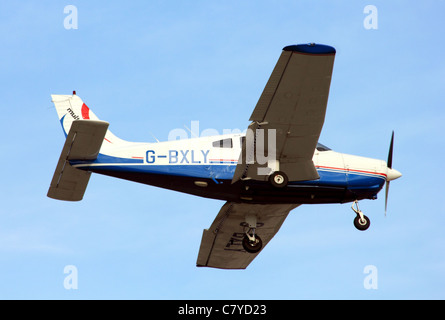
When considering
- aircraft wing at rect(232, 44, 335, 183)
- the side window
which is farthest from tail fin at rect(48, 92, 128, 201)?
aircraft wing at rect(232, 44, 335, 183)

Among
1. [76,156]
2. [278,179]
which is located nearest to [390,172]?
[278,179]

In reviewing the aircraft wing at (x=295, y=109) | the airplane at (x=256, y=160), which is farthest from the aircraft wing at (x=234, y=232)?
the aircraft wing at (x=295, y=109)

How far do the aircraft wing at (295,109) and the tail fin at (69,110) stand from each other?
4.44 m

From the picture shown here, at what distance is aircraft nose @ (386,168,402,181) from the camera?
80.6ft

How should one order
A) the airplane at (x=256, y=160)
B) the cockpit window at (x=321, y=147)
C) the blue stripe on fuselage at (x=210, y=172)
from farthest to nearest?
the cockpit window at (x=321, y=147) → the blue stripe on fuselage at (x=210, y=172) → the airplane at (x=256, y=160)

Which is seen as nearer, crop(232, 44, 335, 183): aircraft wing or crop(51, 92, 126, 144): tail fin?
crop(232, 44, 335, 183): aircraft wing

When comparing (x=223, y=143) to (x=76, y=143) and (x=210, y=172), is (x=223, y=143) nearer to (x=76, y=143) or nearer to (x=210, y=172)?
(x=210, y=172)

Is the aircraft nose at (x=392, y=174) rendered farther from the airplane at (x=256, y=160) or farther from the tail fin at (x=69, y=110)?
the tail fin at (x=69, y=110)

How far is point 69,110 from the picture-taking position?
23688mm

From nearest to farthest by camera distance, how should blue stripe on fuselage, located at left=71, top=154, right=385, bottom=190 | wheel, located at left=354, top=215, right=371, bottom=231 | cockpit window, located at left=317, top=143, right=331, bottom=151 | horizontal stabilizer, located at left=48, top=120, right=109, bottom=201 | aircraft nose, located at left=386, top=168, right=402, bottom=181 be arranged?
horizontal stabilizer, located at left=48, top=120, right=109, bottom=201 < blue stripe on fuselage, located at left=71, top=154, right=385, bottom=190 < cockpit window, located at left=317, top=143, right=331, bottom=151 < wheel, located at left=354, top=215, right=371, bottom=231 < aircraft nose, located at left=386, top=168, right=402, bottom=181

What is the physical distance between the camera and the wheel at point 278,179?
891 inches

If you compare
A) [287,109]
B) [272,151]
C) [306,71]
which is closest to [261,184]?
[272,151]

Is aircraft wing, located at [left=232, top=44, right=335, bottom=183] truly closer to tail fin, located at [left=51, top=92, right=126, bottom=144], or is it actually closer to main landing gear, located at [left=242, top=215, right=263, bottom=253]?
main landing gear, located at [left=242, top=215, right=263, bottom=253]

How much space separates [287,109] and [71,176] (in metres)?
6.64
